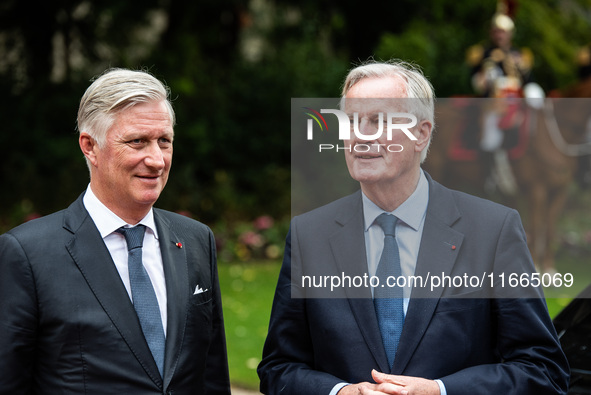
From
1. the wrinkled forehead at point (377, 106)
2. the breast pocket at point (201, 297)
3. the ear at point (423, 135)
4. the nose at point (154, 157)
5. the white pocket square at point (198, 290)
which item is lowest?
the breast pocket at point (201, 297)

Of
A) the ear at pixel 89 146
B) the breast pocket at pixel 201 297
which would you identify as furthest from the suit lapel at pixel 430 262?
the ear at pixel 89 146

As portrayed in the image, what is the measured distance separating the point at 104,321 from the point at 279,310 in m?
0.58

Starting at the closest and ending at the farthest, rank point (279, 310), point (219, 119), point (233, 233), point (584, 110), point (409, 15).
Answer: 1. point (279, 310)
2. point (584, 110)
3. point (233, 233)
4. point (219, 119)
5. point (409, 15)

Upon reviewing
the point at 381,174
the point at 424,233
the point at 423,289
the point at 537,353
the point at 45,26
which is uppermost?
the point at 45,26

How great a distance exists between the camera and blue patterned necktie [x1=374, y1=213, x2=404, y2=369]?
2643 millimetres

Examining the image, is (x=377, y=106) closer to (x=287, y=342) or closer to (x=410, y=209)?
(x=410, y=209)

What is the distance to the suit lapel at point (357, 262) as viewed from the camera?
262 centimetres

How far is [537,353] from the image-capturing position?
2.59 m

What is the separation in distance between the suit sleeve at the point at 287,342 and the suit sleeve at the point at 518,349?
498 millimetres

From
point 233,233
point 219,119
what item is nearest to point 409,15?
point 219,119

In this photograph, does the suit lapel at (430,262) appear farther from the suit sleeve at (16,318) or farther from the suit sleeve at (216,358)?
the suit sleeve at (16,318)

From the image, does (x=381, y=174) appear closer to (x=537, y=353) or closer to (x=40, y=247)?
(x=537, y=353)

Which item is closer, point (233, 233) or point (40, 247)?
point (40, 247)

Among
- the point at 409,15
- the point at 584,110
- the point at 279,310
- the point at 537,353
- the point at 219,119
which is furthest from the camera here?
the point at 409,15
